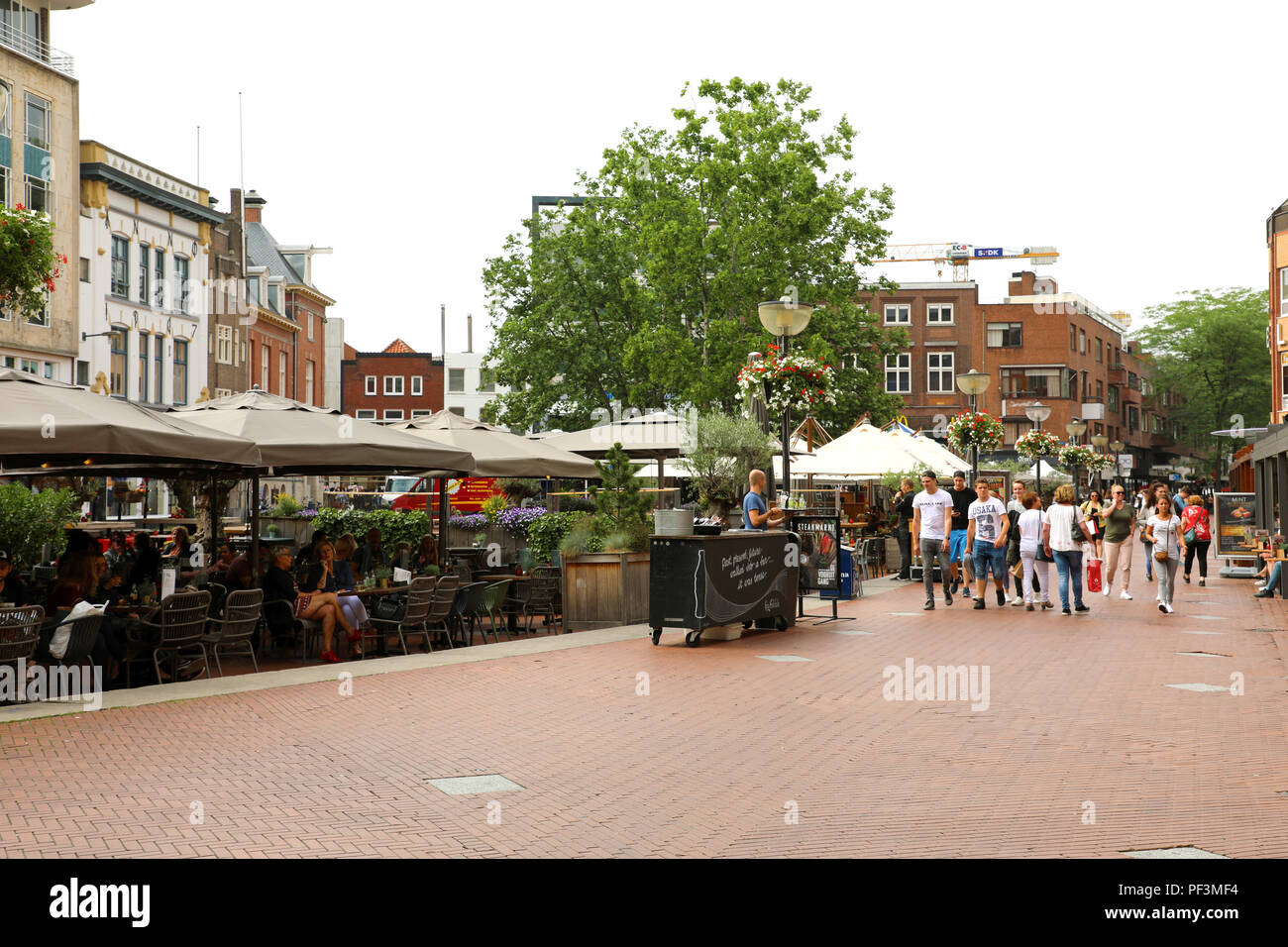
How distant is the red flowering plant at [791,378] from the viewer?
729 inches

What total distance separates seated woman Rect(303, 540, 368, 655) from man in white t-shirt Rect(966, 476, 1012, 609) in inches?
369

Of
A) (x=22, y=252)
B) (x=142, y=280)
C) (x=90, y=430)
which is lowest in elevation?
(x=90, y=430)

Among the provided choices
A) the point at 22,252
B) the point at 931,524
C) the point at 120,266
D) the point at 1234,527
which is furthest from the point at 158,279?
the point at 1234,527

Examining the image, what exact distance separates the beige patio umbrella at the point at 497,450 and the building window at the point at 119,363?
2651cm

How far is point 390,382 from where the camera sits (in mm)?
88062

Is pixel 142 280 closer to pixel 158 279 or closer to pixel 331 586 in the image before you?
pixel 158 279

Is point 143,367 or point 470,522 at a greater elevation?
point 143,367

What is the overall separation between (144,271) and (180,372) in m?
4.31

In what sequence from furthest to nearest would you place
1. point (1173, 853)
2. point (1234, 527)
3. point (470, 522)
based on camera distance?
point (1234, 527)
point (470, 522)
point (1173, 853)

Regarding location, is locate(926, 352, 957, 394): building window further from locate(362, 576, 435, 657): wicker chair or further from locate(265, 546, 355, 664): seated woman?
locate(265, 546, 355, 664): seated woman

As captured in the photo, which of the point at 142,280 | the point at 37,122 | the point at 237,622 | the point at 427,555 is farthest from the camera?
the point at 142,280

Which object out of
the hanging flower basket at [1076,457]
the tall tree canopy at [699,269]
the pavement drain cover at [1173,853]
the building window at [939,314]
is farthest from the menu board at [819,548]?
the building window at [939,314]

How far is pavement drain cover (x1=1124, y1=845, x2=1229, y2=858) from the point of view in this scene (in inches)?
231

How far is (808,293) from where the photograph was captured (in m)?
40.2
